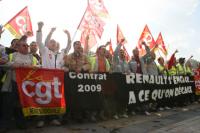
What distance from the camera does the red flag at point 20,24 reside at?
42.5 feet

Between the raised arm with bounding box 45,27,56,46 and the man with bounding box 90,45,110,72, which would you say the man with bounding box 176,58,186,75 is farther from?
the raised arm with bounding box 45,27,56,46

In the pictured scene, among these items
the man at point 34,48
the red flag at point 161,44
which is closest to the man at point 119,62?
the man at point 34,48

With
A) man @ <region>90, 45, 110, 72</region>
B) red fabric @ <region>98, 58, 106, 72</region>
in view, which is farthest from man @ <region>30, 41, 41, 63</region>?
red fabric @ <region>98, 58, 106, 72</region>

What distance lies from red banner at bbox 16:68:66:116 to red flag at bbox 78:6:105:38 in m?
4.45

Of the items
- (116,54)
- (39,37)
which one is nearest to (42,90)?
(39,37)

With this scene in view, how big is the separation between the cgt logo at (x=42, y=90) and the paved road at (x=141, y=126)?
0.67 m

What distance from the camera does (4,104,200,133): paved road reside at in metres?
9.20

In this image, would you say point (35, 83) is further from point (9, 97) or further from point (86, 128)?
point (86, 128)

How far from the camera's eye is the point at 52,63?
10.3 meters

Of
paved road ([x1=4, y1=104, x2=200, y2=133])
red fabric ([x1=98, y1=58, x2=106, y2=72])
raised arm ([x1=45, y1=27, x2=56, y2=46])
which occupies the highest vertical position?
raised arm ([x1=45, y1=27, x2=56, y2=46])

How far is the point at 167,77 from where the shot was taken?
14594 millimetres

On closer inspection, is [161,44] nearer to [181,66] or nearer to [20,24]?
[181,66]

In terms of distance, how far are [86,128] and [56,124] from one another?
2.37 feet

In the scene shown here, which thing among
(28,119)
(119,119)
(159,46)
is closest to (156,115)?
(119,119)
